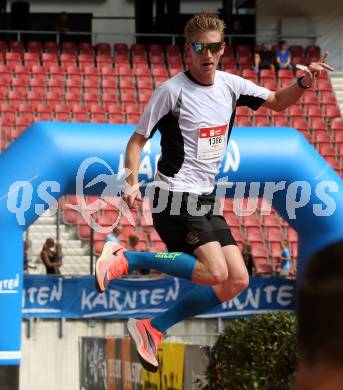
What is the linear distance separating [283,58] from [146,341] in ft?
53.1

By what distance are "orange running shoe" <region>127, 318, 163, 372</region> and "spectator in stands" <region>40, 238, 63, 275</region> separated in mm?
7032

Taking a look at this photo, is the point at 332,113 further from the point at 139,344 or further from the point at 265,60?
the point at 139,344

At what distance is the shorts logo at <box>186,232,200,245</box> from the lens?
5129mm

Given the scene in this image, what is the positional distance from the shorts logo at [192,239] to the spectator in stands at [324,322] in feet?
12.6

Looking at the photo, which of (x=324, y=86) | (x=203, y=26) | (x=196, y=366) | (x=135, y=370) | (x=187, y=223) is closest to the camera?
(x=203, y=26)

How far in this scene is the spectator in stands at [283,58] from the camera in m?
20.8

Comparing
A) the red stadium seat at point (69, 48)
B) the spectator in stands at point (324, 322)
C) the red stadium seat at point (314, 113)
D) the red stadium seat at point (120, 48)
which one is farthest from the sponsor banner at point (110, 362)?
the red stadium seat at point (120, 48)

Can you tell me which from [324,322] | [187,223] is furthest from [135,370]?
[324,322]

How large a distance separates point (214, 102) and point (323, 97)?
15709mm

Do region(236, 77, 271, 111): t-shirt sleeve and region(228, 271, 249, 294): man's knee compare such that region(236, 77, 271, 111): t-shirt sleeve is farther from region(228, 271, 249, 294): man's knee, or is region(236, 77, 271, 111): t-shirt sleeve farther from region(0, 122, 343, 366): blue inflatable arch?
region(0, 122, 343, 366): blue inflatable arch

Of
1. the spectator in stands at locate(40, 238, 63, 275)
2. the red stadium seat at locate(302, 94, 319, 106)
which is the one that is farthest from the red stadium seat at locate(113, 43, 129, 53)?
the spectator in stands at locate(40, 238, 63, 275)

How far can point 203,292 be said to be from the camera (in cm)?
535

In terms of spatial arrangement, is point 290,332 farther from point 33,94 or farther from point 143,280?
point 33,94

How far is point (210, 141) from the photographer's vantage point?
520cm
